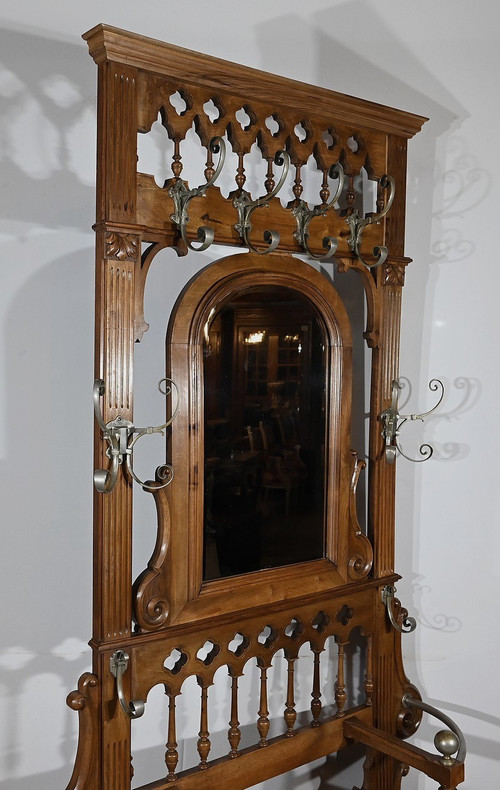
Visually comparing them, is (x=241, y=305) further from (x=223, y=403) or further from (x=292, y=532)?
(x=292, y=532)

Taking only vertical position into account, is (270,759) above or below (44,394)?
below

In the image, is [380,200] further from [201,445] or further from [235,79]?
[201,445]

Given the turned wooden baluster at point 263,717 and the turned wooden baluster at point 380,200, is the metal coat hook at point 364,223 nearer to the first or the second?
the turned wooden baluster at point 380,200

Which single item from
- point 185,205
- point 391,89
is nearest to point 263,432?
point 185,205

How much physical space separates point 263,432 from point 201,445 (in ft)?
0.54

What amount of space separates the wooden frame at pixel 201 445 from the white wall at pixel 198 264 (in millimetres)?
199

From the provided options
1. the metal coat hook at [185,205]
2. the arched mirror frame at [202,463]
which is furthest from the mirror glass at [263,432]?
the metal coat hook at [185,205]

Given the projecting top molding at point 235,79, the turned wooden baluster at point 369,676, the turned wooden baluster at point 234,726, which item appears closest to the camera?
the projecting top molding at point 235,79

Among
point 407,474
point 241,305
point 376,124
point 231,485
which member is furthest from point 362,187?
point 231,485

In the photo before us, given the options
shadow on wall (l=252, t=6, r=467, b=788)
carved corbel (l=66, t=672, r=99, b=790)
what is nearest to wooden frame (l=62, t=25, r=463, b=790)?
carved corbel (l=66, t=672, r=99, b=790)

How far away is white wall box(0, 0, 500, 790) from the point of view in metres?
1.44

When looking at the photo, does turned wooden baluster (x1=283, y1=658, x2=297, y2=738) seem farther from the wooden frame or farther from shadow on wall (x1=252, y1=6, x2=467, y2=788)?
shadow on wall (x1=252, y1=6, x2=467, y2=788)

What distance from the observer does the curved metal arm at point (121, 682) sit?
1.29 meters

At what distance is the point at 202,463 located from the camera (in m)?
1.43
